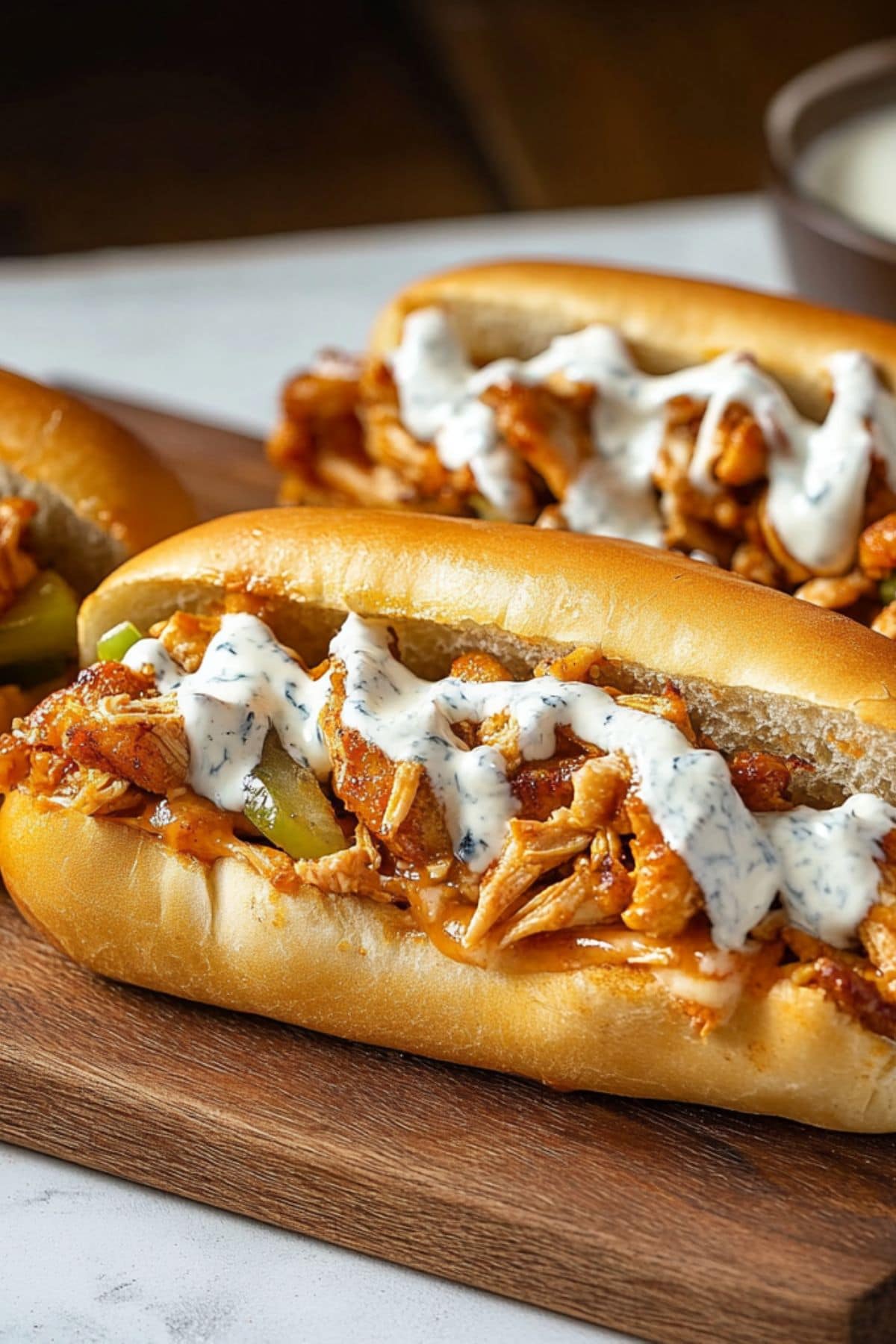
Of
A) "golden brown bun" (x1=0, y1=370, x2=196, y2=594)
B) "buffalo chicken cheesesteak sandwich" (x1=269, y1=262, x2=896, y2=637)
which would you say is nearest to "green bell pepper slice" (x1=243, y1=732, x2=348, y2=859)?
"golden brown bun" (x1=0, y1=370, x2=196, y2=594)

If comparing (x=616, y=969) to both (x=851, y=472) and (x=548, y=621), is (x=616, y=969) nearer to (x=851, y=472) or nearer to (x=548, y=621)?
(x=548, y=621)

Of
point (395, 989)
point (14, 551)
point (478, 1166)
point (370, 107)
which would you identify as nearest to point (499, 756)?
point (395, 989)


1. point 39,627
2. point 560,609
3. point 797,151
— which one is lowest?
point 39,627

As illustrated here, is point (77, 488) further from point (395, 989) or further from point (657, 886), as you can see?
point (657, 886)

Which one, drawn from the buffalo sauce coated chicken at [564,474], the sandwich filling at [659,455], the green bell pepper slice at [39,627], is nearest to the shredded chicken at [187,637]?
the green bell pepper slice at [39,627]

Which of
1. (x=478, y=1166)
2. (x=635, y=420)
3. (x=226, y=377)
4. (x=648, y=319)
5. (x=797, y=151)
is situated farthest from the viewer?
(x=226, y=377)

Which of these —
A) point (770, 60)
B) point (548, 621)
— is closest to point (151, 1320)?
point (548, 621)

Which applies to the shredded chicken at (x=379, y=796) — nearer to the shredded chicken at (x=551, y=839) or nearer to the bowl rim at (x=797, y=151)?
the shredded chicken at (x=551, y=839)
